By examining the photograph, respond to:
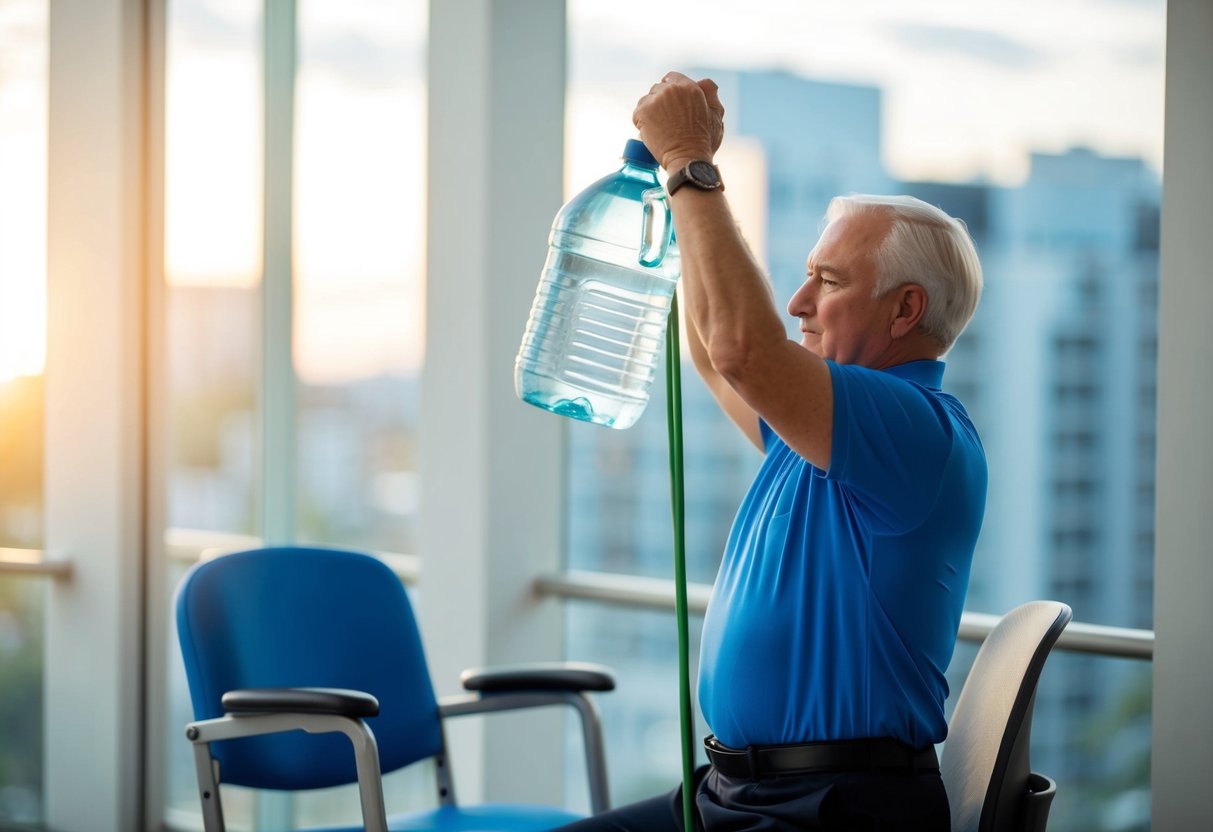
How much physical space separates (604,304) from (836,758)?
669 millimetres

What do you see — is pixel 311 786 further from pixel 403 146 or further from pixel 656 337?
pixel 403 146

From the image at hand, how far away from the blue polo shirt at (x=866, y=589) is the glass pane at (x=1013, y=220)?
2.43 feet

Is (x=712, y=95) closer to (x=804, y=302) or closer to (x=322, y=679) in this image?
(x=804, y=302)

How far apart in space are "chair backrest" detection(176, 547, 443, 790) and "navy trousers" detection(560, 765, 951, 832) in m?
0.78

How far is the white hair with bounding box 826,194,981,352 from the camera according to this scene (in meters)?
1.40

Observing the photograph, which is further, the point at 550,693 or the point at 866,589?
the point at 550,693

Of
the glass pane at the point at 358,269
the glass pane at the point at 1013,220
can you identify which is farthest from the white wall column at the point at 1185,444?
the glass pane at the point at 358,269

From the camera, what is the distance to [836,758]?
4.30 feet

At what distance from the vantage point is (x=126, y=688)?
3141mm

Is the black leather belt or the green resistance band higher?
the green resistance band

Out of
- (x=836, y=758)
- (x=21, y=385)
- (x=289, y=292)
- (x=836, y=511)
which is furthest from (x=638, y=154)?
(x=21, y=385)

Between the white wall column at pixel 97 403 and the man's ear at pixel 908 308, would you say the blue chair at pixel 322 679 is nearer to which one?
the man's ear at pixel 908 308

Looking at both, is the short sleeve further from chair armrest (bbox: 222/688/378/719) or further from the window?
the window

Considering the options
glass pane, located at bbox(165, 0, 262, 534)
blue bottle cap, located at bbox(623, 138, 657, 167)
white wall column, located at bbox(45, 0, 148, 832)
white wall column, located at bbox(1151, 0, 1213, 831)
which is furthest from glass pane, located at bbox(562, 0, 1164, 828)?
white wall column, located at bbox(45, 0, 148, 832)
